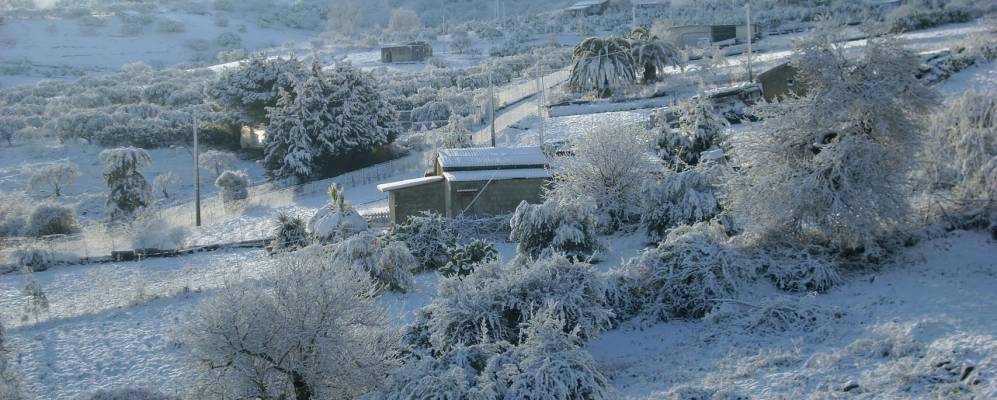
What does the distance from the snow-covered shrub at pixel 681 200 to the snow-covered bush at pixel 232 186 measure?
53.9 feet

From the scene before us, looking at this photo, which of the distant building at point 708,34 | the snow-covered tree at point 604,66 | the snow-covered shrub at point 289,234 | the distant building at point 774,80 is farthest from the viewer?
the distant building at point 708,34

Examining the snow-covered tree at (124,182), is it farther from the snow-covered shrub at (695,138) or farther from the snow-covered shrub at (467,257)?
the snow-covered shrub at (695,138)

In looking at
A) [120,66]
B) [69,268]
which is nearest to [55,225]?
[69,268]

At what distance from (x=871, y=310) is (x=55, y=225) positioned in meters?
22.6

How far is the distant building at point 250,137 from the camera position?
43.7 metres

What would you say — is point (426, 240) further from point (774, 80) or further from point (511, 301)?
point (774, 80)

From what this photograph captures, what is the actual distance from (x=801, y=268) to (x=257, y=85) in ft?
100

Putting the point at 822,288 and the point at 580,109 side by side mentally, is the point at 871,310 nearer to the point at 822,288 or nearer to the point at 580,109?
the point at 822,288

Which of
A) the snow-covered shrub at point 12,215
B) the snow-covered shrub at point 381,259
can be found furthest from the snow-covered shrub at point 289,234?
the snow-covered shrub at point 12,215

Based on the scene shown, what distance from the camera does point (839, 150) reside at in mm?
17328

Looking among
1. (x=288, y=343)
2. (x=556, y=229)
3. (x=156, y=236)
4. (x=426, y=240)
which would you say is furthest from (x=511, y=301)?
(x=156, y=236)

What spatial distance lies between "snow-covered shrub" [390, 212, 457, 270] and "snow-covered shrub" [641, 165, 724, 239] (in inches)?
172

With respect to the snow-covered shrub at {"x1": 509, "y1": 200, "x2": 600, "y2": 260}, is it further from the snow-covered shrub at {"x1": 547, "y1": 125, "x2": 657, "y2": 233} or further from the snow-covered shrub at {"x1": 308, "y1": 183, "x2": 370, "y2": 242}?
the snow-covered shrub at {"x1": 308, "y1": 183, "x2": 370, "y2": 242}

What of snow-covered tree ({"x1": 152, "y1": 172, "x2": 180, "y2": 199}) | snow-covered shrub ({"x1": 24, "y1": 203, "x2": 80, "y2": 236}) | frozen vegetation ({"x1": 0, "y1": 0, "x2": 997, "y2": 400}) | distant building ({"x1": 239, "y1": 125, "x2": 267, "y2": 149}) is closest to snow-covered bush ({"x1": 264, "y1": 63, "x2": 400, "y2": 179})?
frozen vegetation ({"x1": 0, "y1": 0, "x2": 997, "y2": 400})
